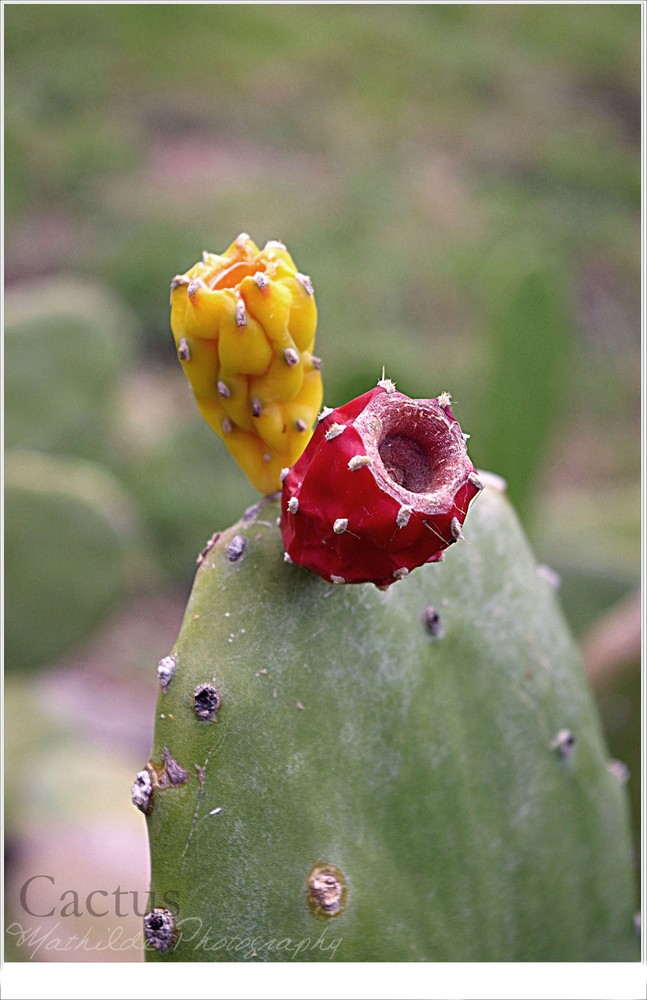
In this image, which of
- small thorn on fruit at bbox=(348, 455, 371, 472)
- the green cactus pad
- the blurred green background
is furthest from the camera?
the blurred green background

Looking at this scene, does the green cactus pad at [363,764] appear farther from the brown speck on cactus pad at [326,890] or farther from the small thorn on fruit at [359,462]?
the small thorn on fruit at [359,462]

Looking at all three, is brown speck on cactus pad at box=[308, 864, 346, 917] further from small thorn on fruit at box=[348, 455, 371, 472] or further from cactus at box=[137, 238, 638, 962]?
small thorn on fruit at box=[348, 455, 371, 472]

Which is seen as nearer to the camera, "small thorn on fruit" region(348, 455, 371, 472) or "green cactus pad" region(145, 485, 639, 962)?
"small thorn on fruit" region(348, 455, 371, 472)

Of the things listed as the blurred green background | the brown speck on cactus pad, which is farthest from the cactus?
the blurred green background

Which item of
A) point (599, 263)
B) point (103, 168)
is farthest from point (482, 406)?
point (103, 168)

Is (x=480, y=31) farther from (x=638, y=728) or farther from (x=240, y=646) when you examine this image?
(x=240, y=646)

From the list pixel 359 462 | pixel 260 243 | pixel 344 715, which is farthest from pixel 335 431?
pixel 260 243
